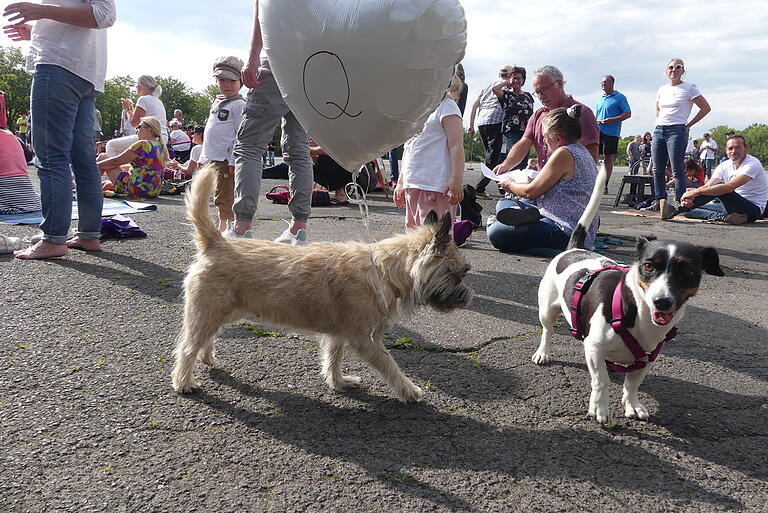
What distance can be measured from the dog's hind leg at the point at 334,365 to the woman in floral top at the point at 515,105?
7492 mm

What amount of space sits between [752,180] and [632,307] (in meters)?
8.71

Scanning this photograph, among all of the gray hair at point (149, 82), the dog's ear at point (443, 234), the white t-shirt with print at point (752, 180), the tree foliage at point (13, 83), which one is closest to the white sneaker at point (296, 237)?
the dog's ear at point (443, 234)

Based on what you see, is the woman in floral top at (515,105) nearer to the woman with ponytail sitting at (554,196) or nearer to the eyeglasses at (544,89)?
the eyeglasses at (544,89)

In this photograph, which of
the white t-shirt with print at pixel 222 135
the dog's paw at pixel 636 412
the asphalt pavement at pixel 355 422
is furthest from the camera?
the white t-shirt with print at pixel 222 135

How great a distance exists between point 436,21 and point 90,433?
2383 millimetres

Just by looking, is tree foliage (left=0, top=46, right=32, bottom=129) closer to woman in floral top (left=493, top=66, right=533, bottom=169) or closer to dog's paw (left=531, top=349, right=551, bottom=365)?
woman in floral top (left=493, top=66, right=533, bottom=169)

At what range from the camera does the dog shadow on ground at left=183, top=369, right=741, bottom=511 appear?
217cm

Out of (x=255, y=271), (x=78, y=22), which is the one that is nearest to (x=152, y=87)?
(x=78, y=22)

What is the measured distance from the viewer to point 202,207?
2828 mm

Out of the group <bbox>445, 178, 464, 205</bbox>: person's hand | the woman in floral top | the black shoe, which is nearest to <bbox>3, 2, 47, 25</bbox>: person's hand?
<bbox>445, 178, 464, 205</bbox>: person's hand

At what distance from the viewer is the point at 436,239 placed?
9.05 feet

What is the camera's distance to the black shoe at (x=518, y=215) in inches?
222

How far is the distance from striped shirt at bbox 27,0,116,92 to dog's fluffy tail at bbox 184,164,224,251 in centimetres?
268

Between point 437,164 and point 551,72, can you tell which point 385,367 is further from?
point 551,72
